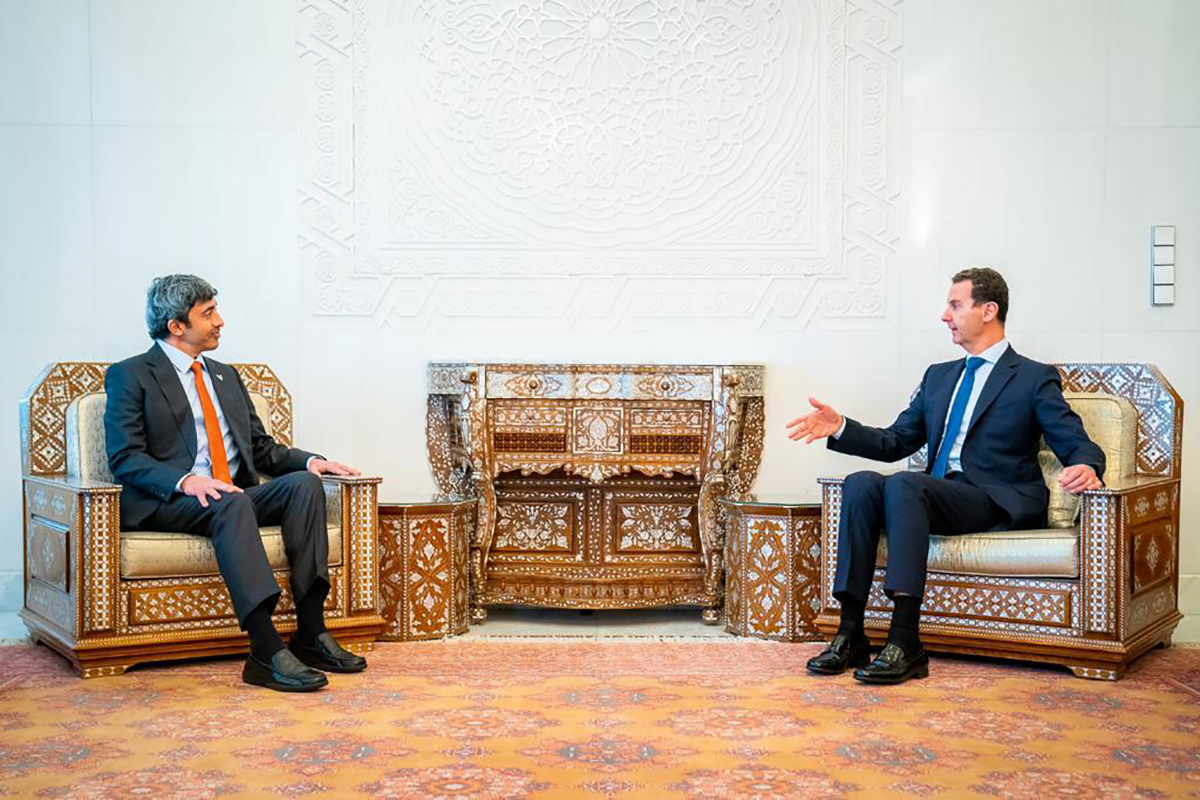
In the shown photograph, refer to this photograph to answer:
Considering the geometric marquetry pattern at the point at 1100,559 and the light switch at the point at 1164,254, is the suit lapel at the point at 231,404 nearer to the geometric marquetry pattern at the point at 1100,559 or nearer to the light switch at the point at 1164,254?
the geometric marquetry pattern at the point at 1100,559

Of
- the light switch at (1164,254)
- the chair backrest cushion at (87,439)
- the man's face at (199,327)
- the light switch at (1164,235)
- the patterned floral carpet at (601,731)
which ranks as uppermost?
the light switch at (1164,235)

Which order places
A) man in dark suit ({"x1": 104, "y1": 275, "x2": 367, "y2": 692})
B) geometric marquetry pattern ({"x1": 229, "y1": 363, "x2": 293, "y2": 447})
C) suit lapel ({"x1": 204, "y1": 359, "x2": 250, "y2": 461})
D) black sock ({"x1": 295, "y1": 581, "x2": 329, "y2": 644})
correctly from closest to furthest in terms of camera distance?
man in dark suit ({"x1": 104, "y1": 275, "x2": 367, "y2": 692}), black sock ({"x1": 295, "y1": 581, "x2": 329, "y2": 644}), suit lapel ({"x1": 204, "y1": 359, "x2": 250, "y2": 461}), geometric marquetry pattern ({"x1": 229, "y1": 363, "x2": 293, "y2": 447})

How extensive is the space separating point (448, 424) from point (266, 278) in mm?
1070

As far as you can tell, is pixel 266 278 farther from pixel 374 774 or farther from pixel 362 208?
pixel 374 774

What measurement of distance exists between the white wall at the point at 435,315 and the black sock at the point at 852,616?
1.53 meters

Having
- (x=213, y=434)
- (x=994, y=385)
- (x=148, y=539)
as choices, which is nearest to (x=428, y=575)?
(x=213, y=434)

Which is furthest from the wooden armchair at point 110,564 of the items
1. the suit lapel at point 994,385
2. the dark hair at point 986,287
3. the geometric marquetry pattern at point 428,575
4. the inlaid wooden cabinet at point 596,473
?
the dark hair at point 986,287

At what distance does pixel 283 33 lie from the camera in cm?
530

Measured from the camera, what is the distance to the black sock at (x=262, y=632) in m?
3.75

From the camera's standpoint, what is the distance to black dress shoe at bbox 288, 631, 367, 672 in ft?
12.9

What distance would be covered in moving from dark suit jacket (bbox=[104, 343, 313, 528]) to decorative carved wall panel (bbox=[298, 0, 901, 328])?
1.05 m

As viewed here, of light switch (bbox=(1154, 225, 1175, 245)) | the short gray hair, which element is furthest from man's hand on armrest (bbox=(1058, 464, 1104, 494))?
the short gray hair

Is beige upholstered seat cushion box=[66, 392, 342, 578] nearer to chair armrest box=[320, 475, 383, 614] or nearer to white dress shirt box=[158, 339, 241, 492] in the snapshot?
chair armrest box=[320, 475, 383, 614]

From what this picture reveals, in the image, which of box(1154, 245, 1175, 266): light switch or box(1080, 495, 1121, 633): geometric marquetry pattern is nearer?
box(1080, 495, 1121, 633): geometric marquetry pattern
